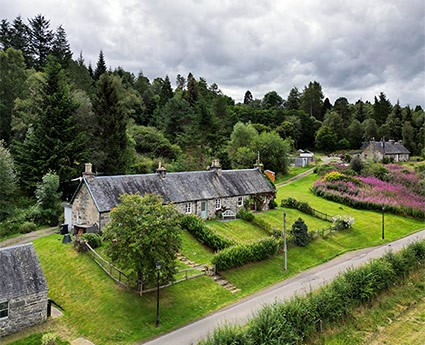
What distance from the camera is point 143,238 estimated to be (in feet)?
62.1

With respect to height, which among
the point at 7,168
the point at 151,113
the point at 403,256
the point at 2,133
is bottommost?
the point at 403,256

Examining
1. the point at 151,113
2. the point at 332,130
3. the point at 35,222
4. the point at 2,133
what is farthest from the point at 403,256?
the point at 332,130

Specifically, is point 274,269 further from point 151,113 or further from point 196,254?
point 151,113

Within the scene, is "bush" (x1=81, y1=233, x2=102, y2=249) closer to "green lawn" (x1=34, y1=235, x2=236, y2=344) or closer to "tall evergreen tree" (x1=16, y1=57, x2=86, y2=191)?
"green lawn" (x1=34, y1=235, x2=236, y2=344)

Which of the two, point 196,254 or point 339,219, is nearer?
point 196,254

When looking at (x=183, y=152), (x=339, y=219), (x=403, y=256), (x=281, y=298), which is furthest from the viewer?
(x=183, y=152)

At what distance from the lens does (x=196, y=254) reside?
88.9 ft

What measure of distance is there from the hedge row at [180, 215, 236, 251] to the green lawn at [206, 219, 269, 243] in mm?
2069

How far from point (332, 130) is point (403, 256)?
76.1 metres

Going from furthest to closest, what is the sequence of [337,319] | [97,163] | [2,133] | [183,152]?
[183,152], [2,133], [97,163], [337,319]

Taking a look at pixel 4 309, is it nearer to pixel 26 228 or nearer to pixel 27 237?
pixel 27 237

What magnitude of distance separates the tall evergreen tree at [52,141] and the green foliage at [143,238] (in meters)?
21.9

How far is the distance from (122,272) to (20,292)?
21.5 feet

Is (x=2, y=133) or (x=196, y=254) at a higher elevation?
(x=2, y=133)
